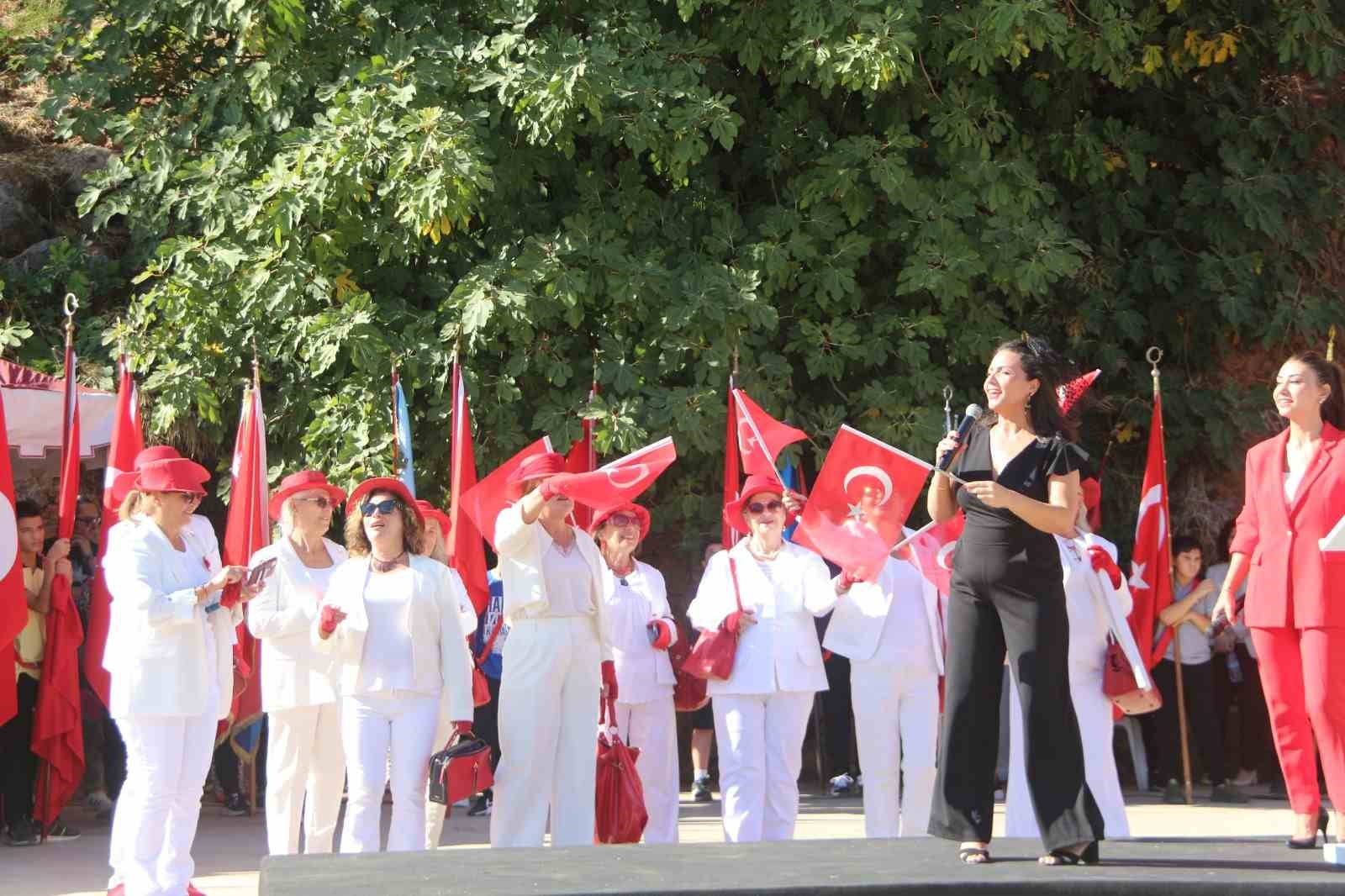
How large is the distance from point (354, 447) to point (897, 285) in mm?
4199

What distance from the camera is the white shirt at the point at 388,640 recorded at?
795 cm

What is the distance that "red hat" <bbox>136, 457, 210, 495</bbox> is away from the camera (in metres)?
7.55

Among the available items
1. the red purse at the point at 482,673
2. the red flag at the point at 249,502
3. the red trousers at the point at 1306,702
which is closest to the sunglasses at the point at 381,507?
the red purse at the point at 482,673

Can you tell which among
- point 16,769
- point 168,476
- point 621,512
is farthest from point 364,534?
point 16,769

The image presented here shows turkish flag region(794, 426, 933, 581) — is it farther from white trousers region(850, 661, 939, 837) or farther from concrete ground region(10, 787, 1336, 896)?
concrete ground region(10, 787, 1336, 896)

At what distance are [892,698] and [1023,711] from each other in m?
3.28

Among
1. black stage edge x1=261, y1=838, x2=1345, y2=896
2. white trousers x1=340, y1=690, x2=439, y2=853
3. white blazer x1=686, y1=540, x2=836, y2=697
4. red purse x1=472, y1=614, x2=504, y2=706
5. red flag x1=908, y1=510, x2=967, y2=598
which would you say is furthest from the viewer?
red purse x1=472, y1=614, x2=504, y2=706

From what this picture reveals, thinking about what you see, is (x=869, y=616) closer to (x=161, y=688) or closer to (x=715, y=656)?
(x=715, y=656)

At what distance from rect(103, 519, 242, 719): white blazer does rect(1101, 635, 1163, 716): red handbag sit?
4098 millimetres

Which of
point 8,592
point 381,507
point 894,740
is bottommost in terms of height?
point 894,740

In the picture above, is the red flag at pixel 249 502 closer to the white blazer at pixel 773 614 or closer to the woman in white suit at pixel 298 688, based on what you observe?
the woman in white suit at pixel 298 688

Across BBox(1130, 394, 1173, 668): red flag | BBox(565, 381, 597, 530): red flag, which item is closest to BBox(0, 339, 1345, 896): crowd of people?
BBox(565, 381, 597, 530): red flag

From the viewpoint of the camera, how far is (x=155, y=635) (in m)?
7.42

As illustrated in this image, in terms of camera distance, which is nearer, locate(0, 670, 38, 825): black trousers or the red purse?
the red purse
